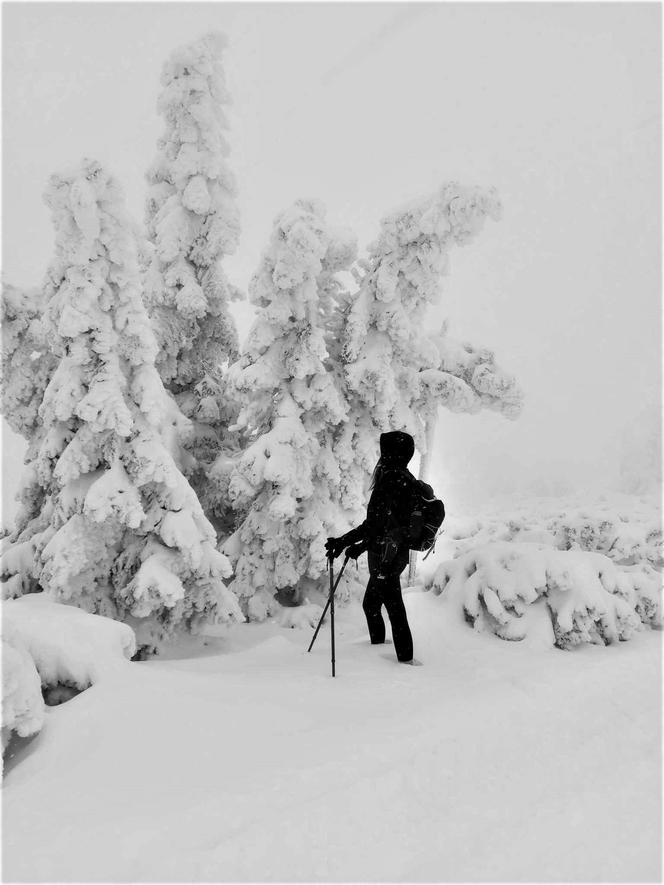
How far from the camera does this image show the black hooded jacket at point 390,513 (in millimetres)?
5477

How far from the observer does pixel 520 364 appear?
59.7 metres

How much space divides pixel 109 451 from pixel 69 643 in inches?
→ 173

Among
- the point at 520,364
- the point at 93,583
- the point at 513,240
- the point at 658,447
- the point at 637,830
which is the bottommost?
Result: the point at 93,583

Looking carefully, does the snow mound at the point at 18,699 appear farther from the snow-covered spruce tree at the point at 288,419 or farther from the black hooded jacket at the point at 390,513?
the snow-covered spruce tree at the point at 288,419

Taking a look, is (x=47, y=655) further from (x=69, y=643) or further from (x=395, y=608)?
(x=395, y=608)

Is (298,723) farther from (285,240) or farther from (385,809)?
(285,240)

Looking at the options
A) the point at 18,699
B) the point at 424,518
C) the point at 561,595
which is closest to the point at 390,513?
the point at 424,518

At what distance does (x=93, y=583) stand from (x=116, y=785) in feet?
20.7

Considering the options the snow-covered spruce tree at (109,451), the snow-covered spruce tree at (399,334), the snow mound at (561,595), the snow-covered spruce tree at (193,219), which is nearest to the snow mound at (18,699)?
the snow-covered spruce tree at (109,451)

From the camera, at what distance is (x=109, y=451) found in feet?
26.3

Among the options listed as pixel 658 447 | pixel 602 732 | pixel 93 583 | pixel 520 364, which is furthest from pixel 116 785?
pixel 520 364

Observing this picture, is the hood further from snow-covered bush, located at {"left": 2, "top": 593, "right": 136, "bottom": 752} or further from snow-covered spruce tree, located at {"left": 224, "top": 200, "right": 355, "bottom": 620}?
snow-covered spruce tree, located at {"left": 224, "top": 200, "right": 355, "bottom": 620}

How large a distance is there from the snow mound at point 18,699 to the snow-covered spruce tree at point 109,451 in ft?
13.4

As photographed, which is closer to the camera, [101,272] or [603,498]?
[101,272]
